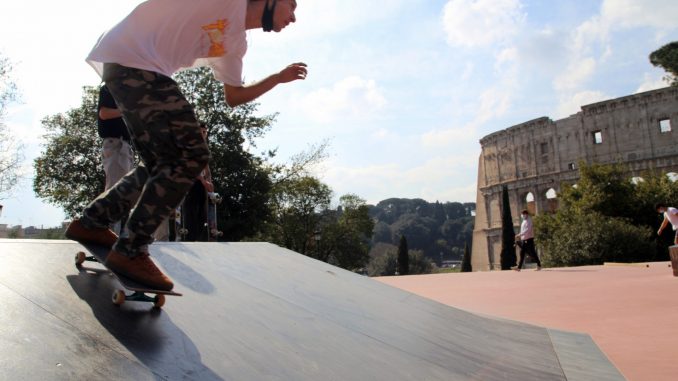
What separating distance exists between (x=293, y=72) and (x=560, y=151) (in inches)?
2229

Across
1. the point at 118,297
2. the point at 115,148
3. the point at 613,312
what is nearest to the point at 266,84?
the point at 118,297

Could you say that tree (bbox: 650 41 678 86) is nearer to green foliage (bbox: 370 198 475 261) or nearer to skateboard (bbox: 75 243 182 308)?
skateboard (bbox: 75 243 182 308)

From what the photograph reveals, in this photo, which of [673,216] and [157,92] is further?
Answer: [673,216]

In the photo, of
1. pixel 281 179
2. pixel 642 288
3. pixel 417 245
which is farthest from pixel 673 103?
pixel 417 245

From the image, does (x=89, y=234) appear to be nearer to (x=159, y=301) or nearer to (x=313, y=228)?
(x=159, y=301)

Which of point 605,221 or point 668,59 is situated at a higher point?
point 668,59

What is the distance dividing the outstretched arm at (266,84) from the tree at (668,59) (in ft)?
170

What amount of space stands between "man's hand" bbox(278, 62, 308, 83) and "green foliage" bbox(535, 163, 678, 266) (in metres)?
21.7

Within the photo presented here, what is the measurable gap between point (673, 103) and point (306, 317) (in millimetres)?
55364

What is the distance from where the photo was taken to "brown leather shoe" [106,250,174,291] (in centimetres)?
206

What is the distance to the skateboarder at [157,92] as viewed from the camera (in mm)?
2146

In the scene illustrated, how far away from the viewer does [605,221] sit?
77.3ft

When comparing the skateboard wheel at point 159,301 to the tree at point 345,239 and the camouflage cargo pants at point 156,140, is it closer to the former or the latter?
the camouflage cargo pants at point 156,140

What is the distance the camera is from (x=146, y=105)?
7.04 ft
